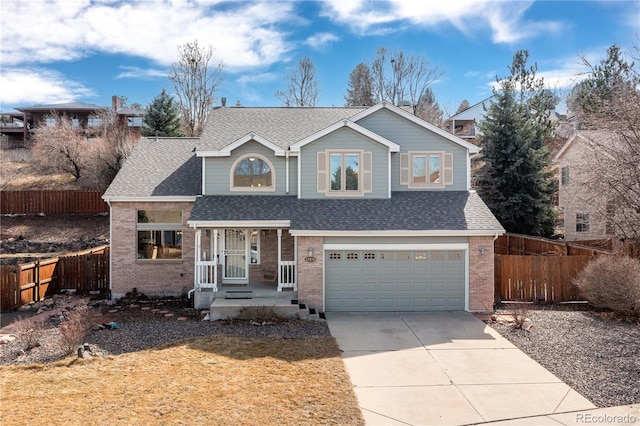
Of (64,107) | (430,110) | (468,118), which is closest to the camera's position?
(430,110)

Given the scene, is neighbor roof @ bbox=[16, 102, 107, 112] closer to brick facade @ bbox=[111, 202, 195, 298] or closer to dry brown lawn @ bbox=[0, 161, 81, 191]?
dry brown lawn @ bbox=[0, 161, 81, 191]

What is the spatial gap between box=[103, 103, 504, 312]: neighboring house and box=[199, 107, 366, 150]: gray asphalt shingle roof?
0.52 ft

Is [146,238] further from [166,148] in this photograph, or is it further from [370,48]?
[370,48]

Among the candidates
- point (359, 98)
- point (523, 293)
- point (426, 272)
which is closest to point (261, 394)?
point (426, 272)

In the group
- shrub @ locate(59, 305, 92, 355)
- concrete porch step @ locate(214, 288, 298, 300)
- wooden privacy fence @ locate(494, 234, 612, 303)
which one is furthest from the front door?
wooden privacy fence @ locate(494, 234, 612, 303)

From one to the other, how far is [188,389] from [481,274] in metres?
10.3

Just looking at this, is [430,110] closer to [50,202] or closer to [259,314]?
[50,202]

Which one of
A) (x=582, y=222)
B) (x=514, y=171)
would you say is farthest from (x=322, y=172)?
(x=582, y=222)

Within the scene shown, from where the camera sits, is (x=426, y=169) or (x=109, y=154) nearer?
(x=426, y=169)

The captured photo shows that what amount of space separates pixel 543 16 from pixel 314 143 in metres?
9.43

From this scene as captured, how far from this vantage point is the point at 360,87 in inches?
1746

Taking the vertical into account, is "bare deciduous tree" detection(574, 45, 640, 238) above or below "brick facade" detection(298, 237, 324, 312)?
above

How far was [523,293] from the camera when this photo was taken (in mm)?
15047

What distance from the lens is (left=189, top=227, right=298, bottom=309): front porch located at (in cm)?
1463
